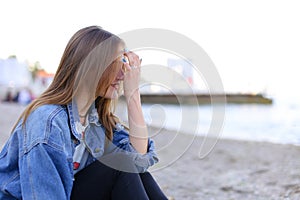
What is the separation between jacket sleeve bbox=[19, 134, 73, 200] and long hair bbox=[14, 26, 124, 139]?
17 cm

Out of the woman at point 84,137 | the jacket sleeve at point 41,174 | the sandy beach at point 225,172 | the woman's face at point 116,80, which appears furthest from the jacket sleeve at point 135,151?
the sandy beach at point 225,172

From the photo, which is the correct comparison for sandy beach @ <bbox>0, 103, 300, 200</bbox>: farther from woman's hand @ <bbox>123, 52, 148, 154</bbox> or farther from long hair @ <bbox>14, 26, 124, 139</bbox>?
long hair @ <bbox>14, 26, 124, 139</bbox>

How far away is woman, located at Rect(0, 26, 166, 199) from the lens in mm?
1119


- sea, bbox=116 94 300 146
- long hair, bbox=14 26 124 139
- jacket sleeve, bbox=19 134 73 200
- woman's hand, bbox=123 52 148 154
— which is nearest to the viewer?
jacket sleeve, bbox=19 134 73 200

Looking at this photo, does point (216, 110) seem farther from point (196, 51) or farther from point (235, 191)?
point (235, 191)

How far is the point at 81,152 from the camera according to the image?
4.63 feet

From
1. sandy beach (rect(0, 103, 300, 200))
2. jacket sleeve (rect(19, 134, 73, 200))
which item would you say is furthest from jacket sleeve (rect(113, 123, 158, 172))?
sandy beach (rect(0, 103, 300, 200))

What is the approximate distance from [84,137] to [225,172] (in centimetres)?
282

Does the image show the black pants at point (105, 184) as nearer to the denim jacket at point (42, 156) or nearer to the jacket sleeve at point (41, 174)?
the denim jacket at point (42, 156)

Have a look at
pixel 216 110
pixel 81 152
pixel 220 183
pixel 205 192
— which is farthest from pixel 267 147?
pixel 81 152

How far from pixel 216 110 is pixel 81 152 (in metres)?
0.98

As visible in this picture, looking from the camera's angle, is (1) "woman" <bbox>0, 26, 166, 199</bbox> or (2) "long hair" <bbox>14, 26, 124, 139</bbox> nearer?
(1) "woman" <bbox>0, 26, 166, 199</bbox>

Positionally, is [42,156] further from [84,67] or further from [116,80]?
[116,80]

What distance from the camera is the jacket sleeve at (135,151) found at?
4.99ft
